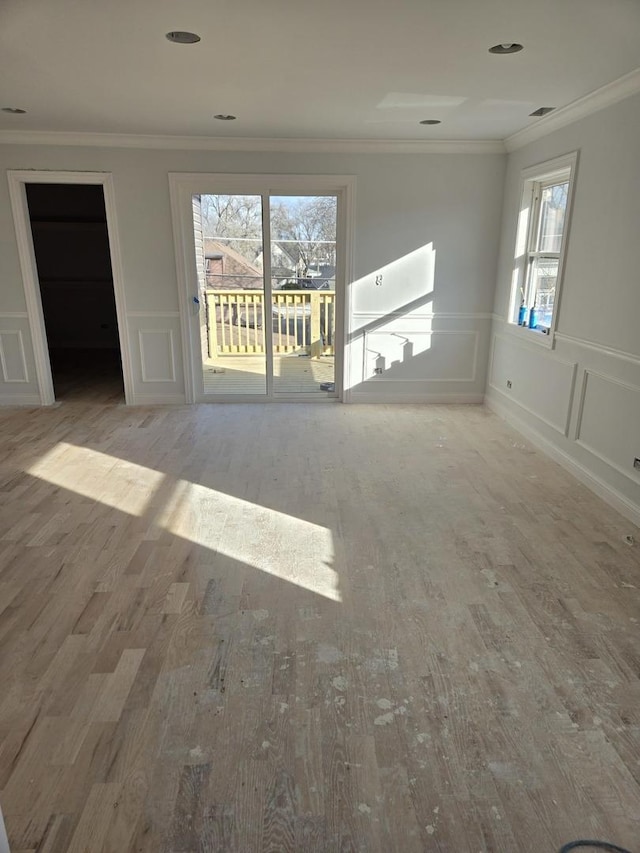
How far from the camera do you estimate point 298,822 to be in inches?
58.9

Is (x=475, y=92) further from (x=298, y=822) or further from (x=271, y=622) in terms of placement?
(x=298, y=822)

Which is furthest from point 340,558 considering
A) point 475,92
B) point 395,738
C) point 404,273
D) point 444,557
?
point 404,273

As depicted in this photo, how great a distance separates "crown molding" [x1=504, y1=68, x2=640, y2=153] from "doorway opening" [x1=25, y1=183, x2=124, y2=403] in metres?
5.86

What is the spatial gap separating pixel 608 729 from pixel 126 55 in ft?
12.2

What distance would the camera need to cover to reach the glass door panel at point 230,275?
211 inches

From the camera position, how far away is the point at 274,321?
19.2 feet

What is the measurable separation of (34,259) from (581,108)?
16.0ft

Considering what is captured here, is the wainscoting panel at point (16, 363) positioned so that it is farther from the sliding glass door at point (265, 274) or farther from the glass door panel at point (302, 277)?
the glass door panel at point (302, 277)

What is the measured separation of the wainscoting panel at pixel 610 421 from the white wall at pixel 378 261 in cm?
203

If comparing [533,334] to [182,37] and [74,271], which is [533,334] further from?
[74,271]

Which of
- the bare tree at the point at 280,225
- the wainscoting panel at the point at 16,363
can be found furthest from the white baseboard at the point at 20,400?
the bare tree at the point at 280,225

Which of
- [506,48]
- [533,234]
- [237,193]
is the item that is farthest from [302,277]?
[506,48]

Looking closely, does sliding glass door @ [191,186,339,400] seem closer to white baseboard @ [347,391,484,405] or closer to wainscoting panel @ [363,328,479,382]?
white baseboard @ [347,391,484,405]

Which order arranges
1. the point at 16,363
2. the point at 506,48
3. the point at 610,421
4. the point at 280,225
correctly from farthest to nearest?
the point at 16,363, the point at 280,225, the point at 610,421, the point at 506,48
